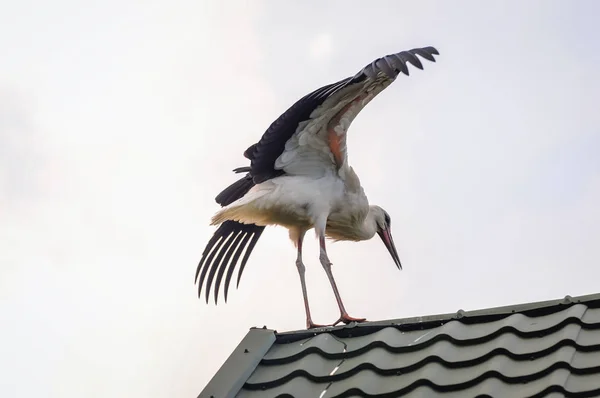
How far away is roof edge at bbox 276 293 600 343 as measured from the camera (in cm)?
394

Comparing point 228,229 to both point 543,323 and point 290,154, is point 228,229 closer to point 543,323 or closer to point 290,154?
point 290,154

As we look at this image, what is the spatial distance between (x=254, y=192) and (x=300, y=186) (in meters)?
0.33

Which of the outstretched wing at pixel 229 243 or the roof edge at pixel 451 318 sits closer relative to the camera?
the roof edge at pixel 451 318

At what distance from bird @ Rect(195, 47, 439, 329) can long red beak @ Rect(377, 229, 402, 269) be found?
705 mm

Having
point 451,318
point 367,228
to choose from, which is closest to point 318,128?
point 367,228

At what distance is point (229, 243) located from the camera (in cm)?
822

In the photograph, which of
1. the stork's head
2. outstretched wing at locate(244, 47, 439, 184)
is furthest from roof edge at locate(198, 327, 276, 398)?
the stork's head

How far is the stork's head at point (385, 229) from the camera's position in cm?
912

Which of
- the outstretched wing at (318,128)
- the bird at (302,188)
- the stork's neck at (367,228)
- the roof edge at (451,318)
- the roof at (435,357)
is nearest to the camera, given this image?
the roof at (435,357)

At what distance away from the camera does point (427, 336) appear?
4.02 meters

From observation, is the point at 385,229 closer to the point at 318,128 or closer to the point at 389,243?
the point at 389,243

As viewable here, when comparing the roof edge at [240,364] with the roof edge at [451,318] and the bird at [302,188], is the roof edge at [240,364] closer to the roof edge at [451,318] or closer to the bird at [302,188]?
the roof edge at [451,318]

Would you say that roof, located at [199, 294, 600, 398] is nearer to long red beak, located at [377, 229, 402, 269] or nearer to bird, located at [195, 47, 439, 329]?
bird, located at [195, 47, 439, 329]

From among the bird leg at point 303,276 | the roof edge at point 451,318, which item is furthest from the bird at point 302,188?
the roof edge at point 451,318
